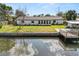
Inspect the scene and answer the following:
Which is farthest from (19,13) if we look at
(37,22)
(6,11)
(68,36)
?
(68,36)

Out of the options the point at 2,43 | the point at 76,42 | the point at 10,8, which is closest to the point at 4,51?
the point at 2,43

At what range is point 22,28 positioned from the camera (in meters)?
3.61

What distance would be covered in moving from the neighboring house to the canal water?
388 millimetres

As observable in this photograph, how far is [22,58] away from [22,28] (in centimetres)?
79

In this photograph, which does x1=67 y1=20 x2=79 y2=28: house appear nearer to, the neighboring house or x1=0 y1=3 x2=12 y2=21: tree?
the neighboring house

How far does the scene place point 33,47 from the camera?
11.8 ft

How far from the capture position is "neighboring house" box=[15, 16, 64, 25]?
3.43 meters

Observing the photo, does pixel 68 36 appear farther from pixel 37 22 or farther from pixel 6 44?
pixel 6 44

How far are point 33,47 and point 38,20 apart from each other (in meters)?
0.52

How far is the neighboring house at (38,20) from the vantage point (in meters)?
3.43

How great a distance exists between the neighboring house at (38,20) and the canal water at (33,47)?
39 cm

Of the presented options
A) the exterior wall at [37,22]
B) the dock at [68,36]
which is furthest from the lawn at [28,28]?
the dock at [68,36]

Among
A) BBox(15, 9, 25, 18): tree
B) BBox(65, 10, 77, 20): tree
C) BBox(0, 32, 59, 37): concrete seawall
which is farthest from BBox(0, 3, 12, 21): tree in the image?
BBox(65, 10, 77, 20): tree

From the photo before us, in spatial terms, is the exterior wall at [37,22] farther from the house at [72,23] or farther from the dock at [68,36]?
the dock at [68,36]
